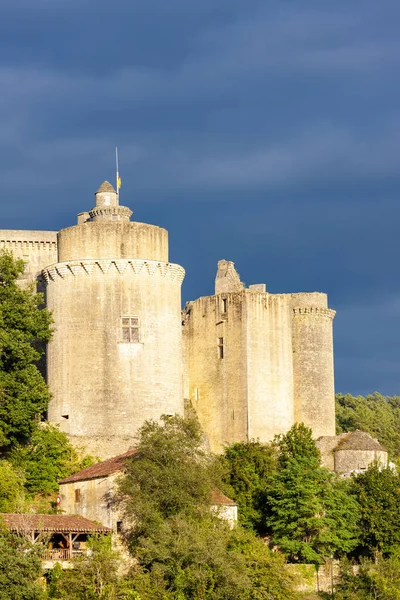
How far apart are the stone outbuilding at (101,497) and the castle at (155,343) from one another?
4715 mm

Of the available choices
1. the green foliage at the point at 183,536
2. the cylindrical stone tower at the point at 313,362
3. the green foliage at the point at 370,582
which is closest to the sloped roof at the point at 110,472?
the green foliage at the point at 183,536

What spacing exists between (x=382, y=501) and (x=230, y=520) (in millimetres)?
7252

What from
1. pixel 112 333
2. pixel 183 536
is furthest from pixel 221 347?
pixel 183 536

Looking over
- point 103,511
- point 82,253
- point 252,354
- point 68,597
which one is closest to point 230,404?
point 252,354

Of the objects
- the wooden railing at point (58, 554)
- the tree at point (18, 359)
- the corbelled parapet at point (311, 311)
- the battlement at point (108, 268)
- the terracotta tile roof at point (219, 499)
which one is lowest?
the wooden railing at point (58, 554)

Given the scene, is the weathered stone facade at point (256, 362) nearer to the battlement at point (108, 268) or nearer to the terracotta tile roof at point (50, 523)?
the battlement at point (108, 268)

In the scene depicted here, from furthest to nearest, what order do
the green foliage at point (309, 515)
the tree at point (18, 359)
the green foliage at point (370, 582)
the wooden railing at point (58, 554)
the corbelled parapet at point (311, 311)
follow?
the corbelled parapet at point (311, 311)
the tree at point (18, 359)
the green foliage at point (309, 515)
the green foliage at point (370, 582)
the wooden railing at point (58, 554)

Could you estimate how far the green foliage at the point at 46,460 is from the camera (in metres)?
72.1

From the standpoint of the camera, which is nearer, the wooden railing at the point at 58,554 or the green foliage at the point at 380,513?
the wooden railing at the point at 58,554

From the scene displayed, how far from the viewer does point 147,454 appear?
66250mm

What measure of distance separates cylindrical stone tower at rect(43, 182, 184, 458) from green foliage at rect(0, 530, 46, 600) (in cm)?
1285

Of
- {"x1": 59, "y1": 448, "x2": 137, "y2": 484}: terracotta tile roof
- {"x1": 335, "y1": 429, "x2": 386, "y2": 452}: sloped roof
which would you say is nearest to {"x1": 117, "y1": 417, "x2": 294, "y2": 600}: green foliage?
{"x1": 59, "y1": 448, "x2": 137, "y2": 484}: terracotta tile roof

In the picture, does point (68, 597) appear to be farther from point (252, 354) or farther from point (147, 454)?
point (252, 354)

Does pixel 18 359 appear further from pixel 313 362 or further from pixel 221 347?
pixel 313 362
